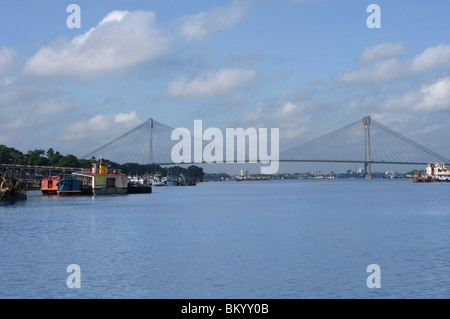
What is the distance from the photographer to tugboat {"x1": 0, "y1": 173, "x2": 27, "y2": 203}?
8319cm

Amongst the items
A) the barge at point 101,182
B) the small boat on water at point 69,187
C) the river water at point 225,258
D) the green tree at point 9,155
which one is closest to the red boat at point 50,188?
the barge at point 101,182

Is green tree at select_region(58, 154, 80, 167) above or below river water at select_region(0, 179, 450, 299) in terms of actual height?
above

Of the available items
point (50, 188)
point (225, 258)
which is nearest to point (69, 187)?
point (50, 188)

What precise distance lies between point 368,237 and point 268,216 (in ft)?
64.3

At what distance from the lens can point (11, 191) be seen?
285ft

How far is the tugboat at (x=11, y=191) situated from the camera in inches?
3275

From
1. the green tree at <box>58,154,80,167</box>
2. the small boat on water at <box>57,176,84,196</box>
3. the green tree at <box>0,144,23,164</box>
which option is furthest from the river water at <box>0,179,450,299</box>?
the green tree at <box>58,154,80,167</box>

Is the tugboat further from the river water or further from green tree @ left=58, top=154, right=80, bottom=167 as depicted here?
green tree @ left=58, top=154, right=80, bottom=167
